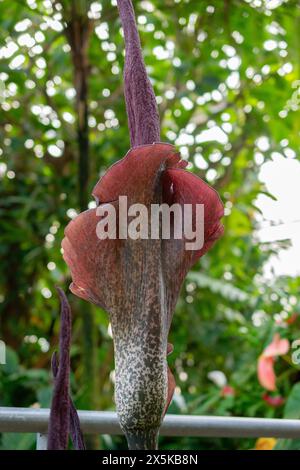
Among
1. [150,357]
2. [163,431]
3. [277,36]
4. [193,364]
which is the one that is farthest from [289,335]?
[150,357]

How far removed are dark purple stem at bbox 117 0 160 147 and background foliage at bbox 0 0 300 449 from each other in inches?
24.5

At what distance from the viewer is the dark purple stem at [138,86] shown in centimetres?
20

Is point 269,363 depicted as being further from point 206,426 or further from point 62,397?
point 62,397

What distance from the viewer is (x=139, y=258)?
0.19 m

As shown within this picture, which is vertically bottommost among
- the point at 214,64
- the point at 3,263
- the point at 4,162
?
the point at 3,263

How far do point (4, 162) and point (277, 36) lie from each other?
56 centimetres

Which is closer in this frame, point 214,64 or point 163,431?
point 163,431

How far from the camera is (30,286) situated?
125cm

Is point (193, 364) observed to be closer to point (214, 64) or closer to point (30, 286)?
point (30, 286)

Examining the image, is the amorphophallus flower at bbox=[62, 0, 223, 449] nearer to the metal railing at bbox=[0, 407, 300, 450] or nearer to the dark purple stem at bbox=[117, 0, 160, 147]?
the dark purple stem at bbox=[117, 0, 160, 147]

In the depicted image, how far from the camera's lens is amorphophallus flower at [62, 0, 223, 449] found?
185mm

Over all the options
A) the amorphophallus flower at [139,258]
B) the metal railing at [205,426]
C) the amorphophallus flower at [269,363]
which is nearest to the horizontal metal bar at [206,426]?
the metal railing at [205,426]

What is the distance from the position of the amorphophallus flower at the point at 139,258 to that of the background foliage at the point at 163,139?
61 cm
